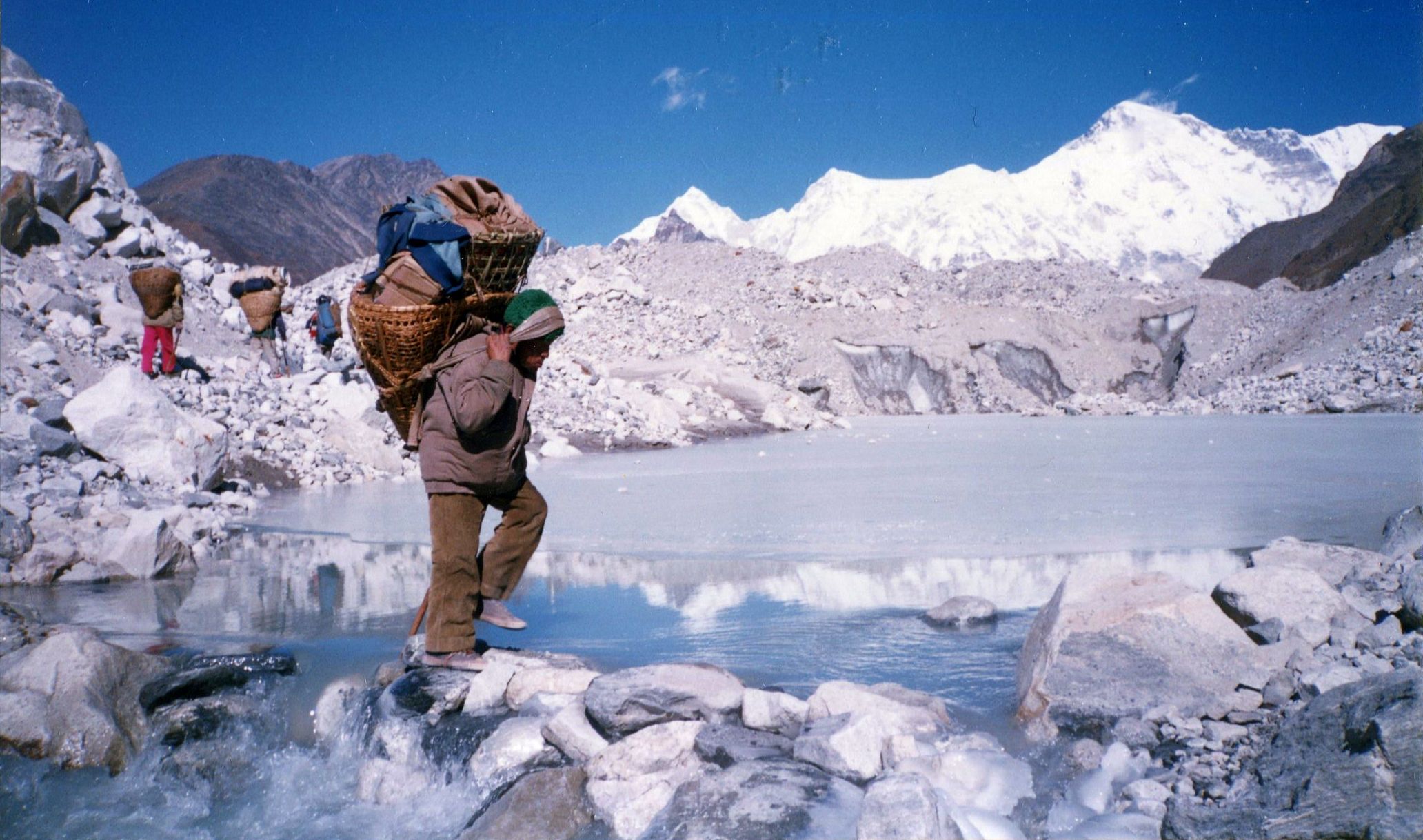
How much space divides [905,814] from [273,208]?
202ft

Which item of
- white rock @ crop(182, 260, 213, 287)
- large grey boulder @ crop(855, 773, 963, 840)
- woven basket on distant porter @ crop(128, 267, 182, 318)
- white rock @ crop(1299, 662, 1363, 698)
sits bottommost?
large grey boulder @ crop(855, 773, 963, 840)

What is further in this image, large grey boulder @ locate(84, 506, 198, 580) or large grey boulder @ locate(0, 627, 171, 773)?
large grey boulder @ locate(84, 506, 198, 580)

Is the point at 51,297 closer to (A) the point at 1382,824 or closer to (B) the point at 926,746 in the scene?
(B) the point at 926,746

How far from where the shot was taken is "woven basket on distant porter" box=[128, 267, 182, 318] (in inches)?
367

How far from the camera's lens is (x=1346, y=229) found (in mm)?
47688

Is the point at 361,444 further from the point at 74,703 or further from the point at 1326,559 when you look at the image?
the point at 1326,559

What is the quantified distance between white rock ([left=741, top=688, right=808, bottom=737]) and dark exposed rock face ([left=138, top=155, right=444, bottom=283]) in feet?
151

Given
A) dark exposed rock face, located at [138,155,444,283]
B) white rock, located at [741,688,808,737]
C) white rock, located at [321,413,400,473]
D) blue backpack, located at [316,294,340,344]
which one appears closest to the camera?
white rock, located at [741,688,808,737]

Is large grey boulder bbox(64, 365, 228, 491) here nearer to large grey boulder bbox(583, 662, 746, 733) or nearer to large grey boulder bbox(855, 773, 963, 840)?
large grey boulder bbox(583, 662, 746, 733)

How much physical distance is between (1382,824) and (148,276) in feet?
34.1

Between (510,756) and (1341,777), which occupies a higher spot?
(1341,777)

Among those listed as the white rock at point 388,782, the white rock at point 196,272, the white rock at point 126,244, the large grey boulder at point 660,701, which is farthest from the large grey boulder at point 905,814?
the white rock at point 196,272

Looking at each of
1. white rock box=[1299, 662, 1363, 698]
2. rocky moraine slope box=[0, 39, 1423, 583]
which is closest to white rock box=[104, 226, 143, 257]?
rocky moraine slope box=[0, 39, 1423, 583]

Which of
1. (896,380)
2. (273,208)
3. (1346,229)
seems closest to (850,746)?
(896,380)
